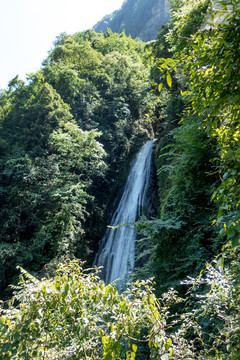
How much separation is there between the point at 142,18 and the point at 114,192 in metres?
51.0

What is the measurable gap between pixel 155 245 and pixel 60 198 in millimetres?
5927

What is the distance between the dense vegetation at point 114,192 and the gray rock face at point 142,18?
25.1 metres

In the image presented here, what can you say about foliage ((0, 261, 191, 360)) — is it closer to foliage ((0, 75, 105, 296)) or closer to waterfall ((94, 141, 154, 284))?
waterfall ((94, 141, 154, 284))

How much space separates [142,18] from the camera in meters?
A: 47.3

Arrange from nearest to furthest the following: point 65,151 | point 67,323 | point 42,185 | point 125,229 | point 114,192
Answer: point 67,323
point 42,185
point 65,151
point 125,229
point 114,192

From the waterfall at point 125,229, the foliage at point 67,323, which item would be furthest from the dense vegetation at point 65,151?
the foliage at point 67,323

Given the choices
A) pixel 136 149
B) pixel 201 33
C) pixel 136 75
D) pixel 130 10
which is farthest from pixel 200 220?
pixel 130 10

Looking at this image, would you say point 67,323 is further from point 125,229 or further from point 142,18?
point 142,18

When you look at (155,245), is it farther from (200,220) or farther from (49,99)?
(49,99)

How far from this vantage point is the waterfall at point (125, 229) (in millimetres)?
9875

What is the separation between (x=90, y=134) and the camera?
36.7 ft

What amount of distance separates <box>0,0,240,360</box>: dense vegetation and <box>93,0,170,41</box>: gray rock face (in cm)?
2507

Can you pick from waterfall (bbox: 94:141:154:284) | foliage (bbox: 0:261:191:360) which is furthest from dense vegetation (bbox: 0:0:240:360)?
waterfall (bbox: 94:141:154:284)

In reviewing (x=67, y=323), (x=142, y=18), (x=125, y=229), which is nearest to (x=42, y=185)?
(x=125, y=229)
